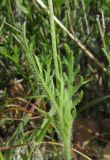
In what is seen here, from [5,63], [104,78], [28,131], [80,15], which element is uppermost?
[80,15]

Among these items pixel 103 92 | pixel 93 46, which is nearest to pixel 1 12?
pixel 93 46

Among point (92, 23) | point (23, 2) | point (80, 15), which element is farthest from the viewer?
point (92, 23)

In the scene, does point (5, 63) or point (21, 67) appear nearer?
point (21, 67)

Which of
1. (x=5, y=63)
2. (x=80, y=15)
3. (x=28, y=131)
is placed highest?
(x=80, y=15)

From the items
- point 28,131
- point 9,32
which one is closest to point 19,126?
point 28,131

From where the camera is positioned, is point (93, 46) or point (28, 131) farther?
point (93, 46)

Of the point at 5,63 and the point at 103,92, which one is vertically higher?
the point at 5,63

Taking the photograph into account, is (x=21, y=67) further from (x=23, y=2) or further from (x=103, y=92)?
(x=103, y=92)

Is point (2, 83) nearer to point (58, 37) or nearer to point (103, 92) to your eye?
point (58, 37)

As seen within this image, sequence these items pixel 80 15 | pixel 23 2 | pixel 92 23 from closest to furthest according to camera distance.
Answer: pixel 23 2, pixel 80 15, pixel 92 23
